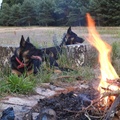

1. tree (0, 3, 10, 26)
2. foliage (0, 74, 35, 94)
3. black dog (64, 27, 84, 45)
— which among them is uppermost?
tree (0, 3, 10, 26)

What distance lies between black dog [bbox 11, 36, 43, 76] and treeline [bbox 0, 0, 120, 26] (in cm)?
2313

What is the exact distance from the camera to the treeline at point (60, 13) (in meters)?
30.2

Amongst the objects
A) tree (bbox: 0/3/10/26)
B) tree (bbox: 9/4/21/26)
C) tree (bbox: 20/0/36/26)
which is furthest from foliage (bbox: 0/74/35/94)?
tree (bbox: 0/3/10/26)

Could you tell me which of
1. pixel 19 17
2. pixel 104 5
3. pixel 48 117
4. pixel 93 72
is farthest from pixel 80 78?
pixel 19 17

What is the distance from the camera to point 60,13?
35094 millimetres

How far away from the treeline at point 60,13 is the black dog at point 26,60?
75.9 ft

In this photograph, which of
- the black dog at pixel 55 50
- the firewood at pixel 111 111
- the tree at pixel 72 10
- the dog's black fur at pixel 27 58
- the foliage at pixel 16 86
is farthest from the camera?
the tree at pixel 72 10

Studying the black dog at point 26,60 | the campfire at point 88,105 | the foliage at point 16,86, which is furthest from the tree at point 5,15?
the campfire at point 88,105

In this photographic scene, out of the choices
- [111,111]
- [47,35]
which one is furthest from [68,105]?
[47,35]

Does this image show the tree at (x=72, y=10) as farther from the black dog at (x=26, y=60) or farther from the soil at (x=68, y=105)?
the soil at (x=68, y=105)

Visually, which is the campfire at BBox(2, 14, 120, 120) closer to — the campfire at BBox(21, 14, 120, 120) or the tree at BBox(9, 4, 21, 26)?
the campfire at BBox(21, 14, 120, 120)

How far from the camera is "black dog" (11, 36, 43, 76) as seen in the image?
6.52 m

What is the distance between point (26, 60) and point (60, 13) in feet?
94.6

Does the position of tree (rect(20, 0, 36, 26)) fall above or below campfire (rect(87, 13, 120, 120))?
above
